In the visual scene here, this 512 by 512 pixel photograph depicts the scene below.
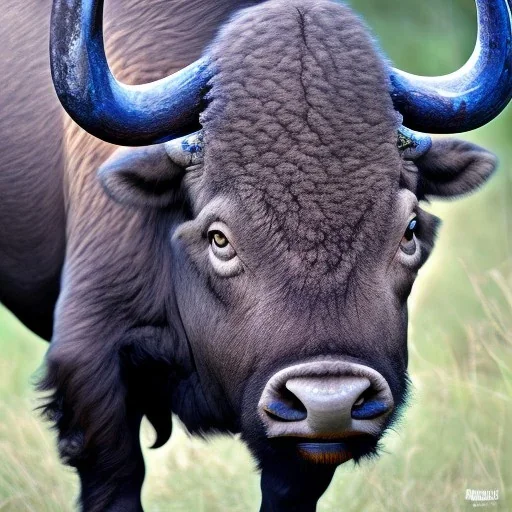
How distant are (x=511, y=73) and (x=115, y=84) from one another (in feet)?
6.29

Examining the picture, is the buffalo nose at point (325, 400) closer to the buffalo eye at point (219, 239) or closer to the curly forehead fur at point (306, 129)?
the curly forehead fur at point (306, 129)

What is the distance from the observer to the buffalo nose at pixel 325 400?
5.50 m

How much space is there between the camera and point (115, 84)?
239 inches

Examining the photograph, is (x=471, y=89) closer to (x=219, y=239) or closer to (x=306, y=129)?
(x=306, y=129)

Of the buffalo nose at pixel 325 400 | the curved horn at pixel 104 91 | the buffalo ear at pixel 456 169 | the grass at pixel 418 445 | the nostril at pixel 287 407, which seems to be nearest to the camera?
the buffalo nose at pixel 325 400

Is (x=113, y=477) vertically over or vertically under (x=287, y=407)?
under

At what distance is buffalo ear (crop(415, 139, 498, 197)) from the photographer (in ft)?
22.5

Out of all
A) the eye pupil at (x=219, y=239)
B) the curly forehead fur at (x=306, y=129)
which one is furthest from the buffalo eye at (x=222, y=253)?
the curly forehead fur at (x=306, y=129)

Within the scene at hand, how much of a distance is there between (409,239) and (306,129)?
748 mm

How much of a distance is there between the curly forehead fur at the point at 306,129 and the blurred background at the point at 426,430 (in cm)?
237

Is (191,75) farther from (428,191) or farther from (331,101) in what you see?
(428,191)

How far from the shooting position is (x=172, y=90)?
6.23m

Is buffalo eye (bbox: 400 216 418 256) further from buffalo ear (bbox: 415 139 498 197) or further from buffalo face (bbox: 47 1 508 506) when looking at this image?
buffalo ear (bbox: 415 139 498 197)

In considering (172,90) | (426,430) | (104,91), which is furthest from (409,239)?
(426,430)
